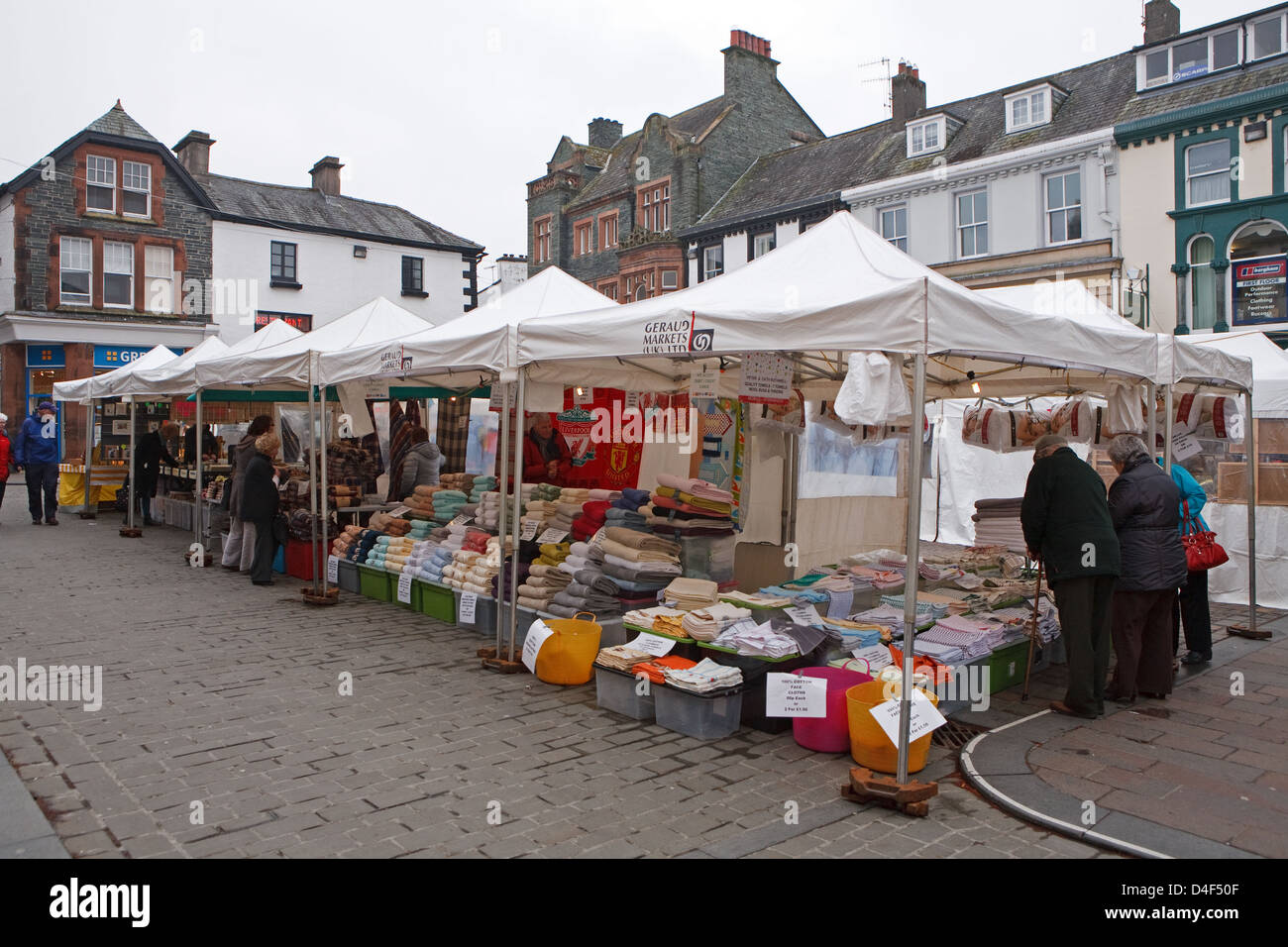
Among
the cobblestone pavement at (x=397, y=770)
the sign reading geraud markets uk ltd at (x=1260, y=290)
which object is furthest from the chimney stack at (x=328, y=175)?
the cobblestone pavement at (x=397, y=770)

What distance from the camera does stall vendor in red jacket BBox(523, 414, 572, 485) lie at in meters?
10.1

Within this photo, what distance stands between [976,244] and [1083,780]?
20653mm

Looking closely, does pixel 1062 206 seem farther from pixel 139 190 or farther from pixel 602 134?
pixel 139 190

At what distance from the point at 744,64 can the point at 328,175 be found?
634 inches

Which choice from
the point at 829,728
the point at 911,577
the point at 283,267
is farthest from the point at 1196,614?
the point at 283,267

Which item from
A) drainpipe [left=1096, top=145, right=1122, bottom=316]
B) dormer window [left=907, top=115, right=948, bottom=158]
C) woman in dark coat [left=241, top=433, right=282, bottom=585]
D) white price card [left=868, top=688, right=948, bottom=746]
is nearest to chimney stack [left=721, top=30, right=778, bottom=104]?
dormer window [left=907, top=115, right=948, bottom=158]

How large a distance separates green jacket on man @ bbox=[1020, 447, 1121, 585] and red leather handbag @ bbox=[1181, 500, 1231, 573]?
4.97 ft

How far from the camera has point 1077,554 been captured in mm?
5551

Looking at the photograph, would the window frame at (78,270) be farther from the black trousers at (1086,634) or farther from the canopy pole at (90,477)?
the black trousers at (1086,634)

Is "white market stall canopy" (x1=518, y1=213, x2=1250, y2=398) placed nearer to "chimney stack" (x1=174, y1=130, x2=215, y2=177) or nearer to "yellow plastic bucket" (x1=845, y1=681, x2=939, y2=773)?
"yellow plastic bucket" (x1=845, y1=681, x2=939, y2=773)

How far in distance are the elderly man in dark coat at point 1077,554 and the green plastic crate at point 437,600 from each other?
198 inches

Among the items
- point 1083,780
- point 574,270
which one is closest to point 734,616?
point 1083,780

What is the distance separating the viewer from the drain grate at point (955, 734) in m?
5.27

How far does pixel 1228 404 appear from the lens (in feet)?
27.3
